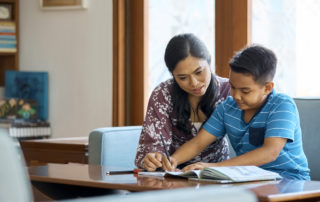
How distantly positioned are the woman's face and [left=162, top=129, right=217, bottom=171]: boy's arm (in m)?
0.16

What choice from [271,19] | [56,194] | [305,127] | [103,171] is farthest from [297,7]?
[56,194]

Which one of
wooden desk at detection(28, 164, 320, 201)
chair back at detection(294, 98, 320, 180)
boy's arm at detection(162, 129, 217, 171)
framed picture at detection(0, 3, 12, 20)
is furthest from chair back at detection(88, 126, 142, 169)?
framed picture at detection(0, 3, 12, 20)

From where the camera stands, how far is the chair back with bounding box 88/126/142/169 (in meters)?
2.74

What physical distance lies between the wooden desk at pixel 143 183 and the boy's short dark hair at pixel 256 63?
482 mm

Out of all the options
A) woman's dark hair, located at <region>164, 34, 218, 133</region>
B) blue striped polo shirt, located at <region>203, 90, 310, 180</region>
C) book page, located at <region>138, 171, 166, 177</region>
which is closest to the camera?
book page, located at <region>138, 171, 166, 177</region>

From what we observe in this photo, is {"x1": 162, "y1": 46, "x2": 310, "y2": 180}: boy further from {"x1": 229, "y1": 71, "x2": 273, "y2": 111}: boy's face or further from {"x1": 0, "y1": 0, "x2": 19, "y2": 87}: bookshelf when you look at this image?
{"x1": 0, "y1": 0, "x2": 19, "y2": 87}: bookshelf

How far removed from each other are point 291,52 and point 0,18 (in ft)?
7.70

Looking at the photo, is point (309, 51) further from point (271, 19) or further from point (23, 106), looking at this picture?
point (23, 106)

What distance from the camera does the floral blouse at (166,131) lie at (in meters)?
2.28

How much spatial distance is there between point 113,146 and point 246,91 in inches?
40.7

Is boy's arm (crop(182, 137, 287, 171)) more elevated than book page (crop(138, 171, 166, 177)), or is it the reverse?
boy's arm (crop(182, 137, 287, 171))

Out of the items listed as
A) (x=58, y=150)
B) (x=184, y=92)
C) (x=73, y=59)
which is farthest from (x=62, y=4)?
(x=184, y=92)

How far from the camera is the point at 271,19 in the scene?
3252 mm

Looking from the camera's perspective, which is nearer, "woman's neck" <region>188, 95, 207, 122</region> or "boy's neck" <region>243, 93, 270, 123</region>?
"boy's neck" <region>243, 93, 270, 123</region>
